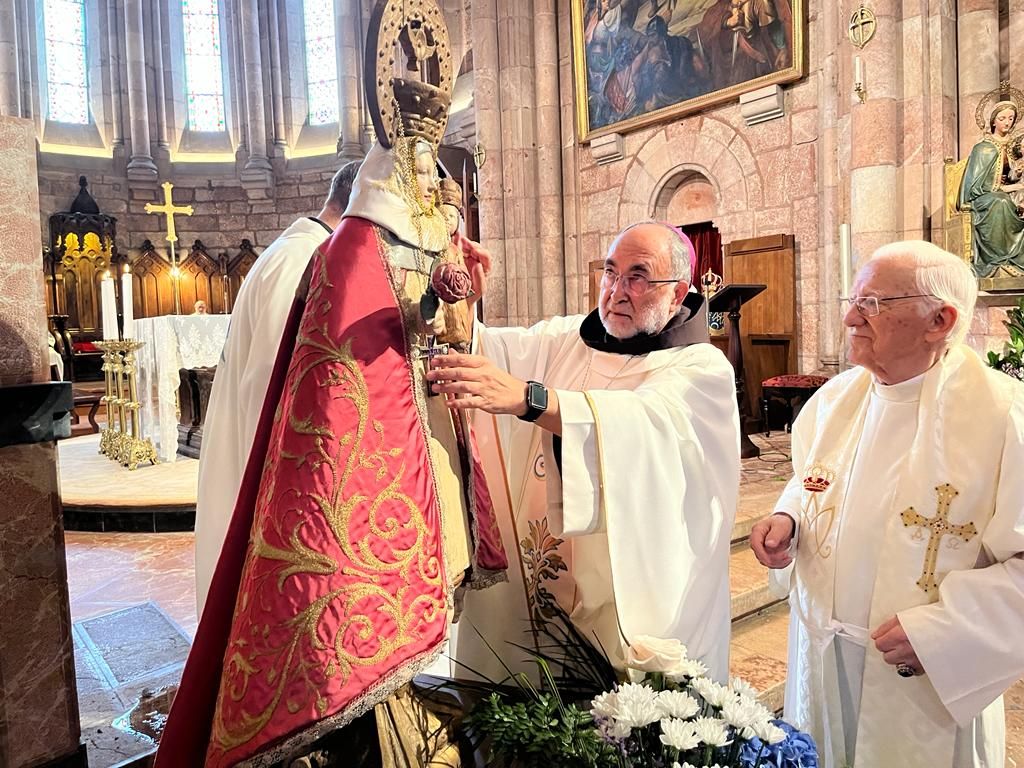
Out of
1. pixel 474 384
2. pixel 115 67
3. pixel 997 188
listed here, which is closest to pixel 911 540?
pixel 474 384

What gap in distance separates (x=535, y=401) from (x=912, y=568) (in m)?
0.98

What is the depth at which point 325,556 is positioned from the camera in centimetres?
114

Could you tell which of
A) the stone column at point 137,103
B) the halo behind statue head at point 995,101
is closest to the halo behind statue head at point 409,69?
the halo behind statue head at point 995,101

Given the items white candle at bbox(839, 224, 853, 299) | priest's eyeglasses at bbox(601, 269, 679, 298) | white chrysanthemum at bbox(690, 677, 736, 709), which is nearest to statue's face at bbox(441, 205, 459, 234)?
priest's eyeglasses at bbox(601, 269, 679, 298)

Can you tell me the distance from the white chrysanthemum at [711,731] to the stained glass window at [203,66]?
16659mm

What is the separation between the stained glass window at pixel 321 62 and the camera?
50.1ft

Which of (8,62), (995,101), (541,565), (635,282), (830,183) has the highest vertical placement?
(8,62)

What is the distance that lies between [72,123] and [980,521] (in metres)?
16.8

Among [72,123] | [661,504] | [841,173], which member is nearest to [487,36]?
[841,173]

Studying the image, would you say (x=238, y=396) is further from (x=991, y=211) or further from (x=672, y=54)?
(x=672, y=54)

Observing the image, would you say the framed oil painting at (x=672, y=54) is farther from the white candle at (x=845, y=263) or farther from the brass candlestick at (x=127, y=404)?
the brass candlestick at (x=127, y=404)

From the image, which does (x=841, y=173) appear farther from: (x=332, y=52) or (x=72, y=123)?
(x=72, y=123)

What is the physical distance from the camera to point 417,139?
1290mm

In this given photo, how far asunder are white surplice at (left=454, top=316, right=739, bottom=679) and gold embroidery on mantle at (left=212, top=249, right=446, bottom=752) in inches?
19.8
